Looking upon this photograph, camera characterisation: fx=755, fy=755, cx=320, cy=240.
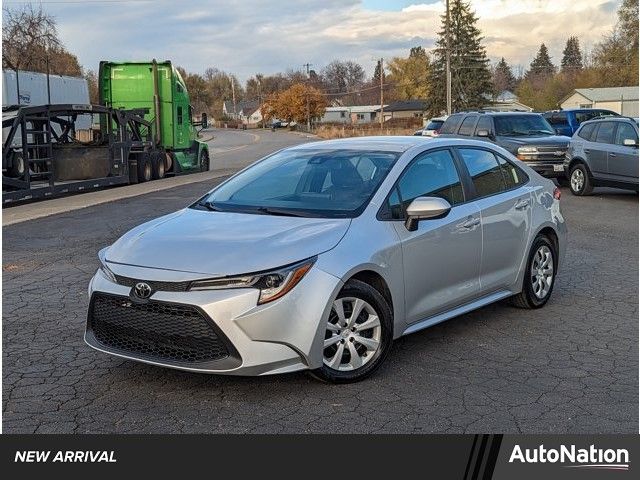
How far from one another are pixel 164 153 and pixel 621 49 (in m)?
69.3

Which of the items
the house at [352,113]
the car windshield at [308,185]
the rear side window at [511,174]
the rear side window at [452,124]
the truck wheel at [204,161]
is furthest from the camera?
the house at [352,113]

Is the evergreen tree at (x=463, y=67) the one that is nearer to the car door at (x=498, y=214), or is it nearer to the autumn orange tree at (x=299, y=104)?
the autumn orange tree at (x=299, y=104)

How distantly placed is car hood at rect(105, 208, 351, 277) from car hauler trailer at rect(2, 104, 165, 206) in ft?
41.4

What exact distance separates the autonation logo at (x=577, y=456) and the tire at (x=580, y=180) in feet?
43.6

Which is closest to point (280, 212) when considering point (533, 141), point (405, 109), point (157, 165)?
point (533, 141)

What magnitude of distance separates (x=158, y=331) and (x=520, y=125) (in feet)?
50.3

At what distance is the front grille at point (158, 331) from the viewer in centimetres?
437

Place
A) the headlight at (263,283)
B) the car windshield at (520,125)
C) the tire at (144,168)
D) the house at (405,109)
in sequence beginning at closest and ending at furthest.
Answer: the headlight at (263,283) < the car windshield at (520,125) < the tire at (144,168) < the house at (405,109)

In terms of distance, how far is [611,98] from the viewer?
7694cm

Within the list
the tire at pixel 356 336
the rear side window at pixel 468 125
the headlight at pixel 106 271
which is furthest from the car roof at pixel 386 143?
the rear side window at pixel 468 125

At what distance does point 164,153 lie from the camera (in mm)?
24391

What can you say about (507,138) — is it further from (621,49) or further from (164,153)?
(621,49)

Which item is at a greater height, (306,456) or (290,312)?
(290,312)

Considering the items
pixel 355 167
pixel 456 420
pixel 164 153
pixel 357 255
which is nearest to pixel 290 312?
pixel 357 255
